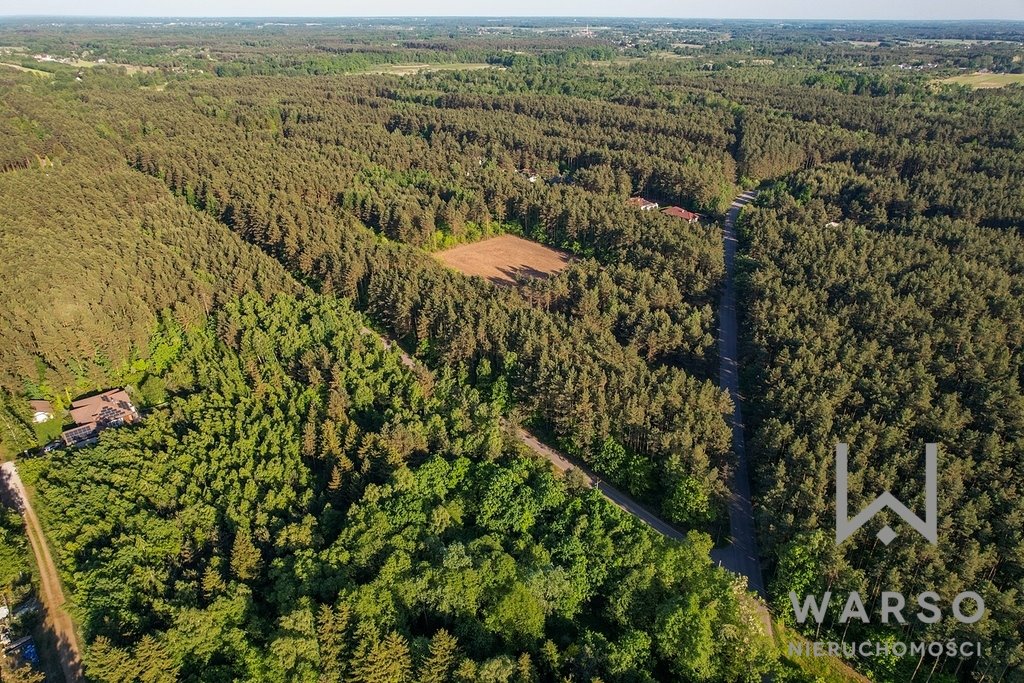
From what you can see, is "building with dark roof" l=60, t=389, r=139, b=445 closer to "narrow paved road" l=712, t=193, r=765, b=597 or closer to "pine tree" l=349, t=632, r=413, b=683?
"pine tree" l=349, t=632, r=413, b=683

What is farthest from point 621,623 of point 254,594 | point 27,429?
point 27,429

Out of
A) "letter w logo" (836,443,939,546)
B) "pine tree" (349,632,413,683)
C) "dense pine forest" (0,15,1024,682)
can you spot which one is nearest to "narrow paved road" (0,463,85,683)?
"dense pine forest" (0,15,1024,682)

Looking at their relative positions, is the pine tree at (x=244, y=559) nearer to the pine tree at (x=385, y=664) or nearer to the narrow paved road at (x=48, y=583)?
the narrow paved road at (x=48, y=583)

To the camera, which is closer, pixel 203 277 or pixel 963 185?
pixel 203 277

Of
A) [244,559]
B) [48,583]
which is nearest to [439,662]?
[244,559]

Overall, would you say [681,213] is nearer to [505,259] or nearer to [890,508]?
[505,259]

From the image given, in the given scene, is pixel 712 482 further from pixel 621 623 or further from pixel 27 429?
pixel 27 429
